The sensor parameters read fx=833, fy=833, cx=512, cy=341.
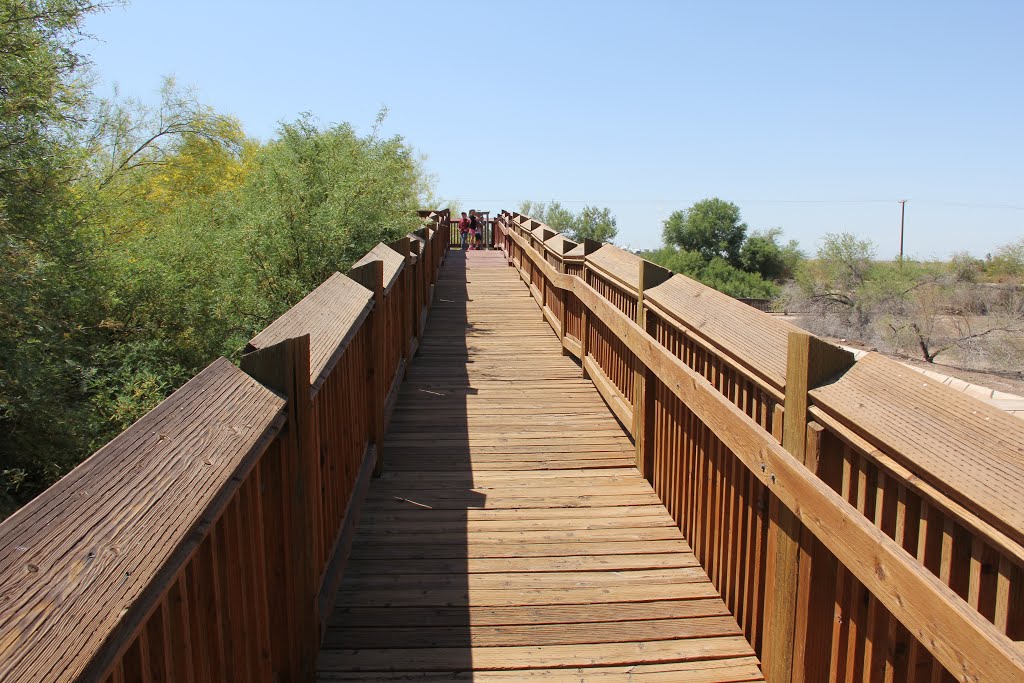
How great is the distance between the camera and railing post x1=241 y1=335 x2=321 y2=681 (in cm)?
266

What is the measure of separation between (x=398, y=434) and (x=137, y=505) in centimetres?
514

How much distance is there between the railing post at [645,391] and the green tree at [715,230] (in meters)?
65.4

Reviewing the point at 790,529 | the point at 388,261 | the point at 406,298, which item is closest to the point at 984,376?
the point at 406,298

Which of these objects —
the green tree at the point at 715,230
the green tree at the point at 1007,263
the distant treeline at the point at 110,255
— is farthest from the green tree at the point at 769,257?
the distant treeline at the point at 110,255

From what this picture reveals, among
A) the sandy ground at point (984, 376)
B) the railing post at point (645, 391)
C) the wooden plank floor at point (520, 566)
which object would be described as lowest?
the sandy ground at point (984, 376)

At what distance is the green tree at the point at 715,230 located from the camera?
229 feet

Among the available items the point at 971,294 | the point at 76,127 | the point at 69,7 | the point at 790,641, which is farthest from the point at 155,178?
the point at 971,294

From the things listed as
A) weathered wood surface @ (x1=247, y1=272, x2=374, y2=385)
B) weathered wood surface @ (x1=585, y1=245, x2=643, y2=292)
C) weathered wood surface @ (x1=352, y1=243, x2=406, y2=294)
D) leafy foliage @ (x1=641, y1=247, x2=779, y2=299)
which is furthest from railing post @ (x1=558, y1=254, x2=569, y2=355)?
leafy foliage @ (x1=641, y1=247, x2=779, y2=299)

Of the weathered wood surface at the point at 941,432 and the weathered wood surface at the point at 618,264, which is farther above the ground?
the weathered wood surface at the point at 618,264

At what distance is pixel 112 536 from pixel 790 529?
2.34 meters

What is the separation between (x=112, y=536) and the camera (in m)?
1.44

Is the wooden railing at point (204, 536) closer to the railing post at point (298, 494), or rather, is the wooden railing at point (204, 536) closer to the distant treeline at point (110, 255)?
the railing post at point (298, 494)

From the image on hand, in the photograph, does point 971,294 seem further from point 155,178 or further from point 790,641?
point 790,641

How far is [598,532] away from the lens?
190 inches
